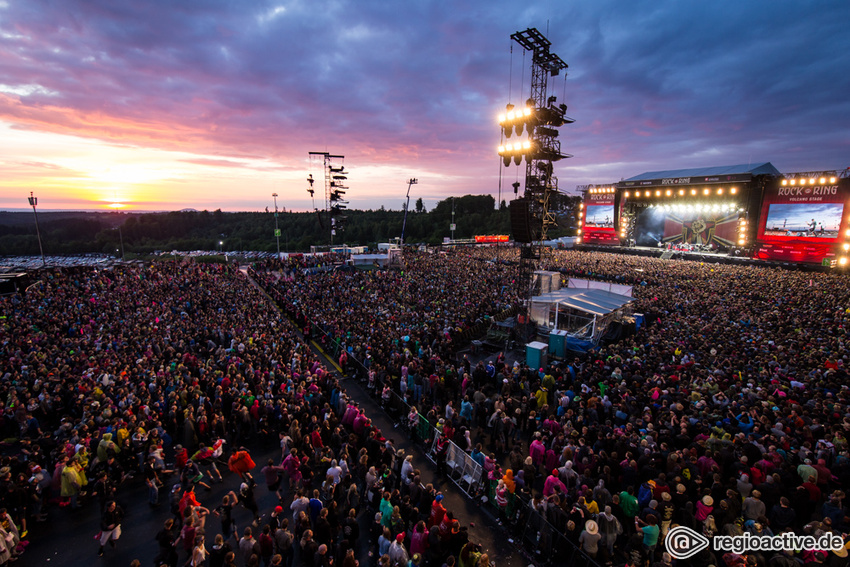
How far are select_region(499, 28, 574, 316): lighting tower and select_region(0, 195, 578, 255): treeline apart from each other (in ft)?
210

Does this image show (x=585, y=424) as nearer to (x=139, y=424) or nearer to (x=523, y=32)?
(x=139, y=424)

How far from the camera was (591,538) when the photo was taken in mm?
5582

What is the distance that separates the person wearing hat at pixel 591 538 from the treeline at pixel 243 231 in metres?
77.3

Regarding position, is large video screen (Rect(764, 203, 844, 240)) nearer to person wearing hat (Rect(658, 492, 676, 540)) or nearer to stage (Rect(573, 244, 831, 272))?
stage (Rect(573, 244, 831, 272))

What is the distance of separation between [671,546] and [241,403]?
9320mm

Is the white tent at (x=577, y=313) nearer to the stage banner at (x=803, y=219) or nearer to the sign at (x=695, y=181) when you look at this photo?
the stage banner at (x=803, y=219)

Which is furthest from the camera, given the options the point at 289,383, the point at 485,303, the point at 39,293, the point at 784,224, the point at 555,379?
the point at 784,224

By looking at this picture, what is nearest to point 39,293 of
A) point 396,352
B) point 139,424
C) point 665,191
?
point 139,424

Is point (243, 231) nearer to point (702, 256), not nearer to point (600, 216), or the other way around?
point (600, 216)

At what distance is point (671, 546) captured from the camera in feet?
18.7

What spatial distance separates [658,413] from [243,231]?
11683 cm

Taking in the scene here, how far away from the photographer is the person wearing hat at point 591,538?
5.57 metres

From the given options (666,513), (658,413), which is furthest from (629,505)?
(658,413)

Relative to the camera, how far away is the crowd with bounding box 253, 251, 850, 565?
5.88m
